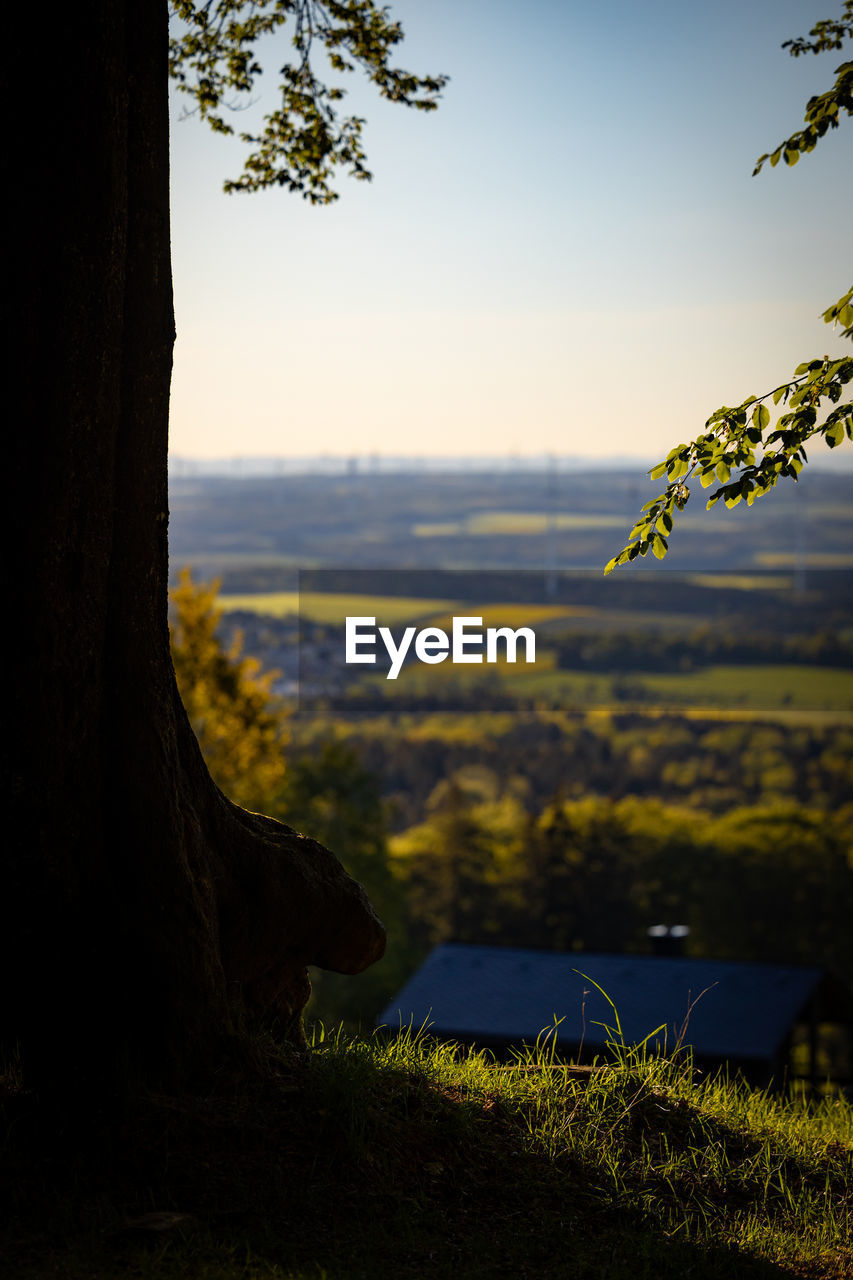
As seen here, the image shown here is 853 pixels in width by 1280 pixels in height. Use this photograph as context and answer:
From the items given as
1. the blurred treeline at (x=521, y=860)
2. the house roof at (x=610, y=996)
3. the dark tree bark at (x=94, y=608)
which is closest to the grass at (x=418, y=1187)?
the dark tree bark at (x=94, y=608)

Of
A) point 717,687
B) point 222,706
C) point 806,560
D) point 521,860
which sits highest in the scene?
point 806,560

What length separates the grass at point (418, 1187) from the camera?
157 inches

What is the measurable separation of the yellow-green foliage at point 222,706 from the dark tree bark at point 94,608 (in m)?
29.6

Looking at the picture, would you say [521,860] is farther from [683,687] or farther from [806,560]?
[806,560]

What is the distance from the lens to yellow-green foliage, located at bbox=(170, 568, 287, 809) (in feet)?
114

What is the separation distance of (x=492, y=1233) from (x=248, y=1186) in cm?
79

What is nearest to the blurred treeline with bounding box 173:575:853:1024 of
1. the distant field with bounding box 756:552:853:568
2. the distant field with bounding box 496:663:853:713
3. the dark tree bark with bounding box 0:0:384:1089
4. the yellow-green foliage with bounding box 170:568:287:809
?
the yellow-green foliage with bounding box 170:568:287:809

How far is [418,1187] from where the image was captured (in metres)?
4.52

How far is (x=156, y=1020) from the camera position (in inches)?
184

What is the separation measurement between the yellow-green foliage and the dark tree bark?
97.2 ft

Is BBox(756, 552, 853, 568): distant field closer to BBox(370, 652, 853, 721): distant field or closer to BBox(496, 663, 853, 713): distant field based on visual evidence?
BBox(370, 652, 853, 721): distant field

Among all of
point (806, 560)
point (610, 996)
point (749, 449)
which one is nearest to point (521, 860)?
point (610, 996)

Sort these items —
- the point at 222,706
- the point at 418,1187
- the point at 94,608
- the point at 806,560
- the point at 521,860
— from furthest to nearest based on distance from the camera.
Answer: the point at 806,560, the point at 521,860, the point at 222,706, the point at 94,608, the point at 418,1187

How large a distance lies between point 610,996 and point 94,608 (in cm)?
2094
